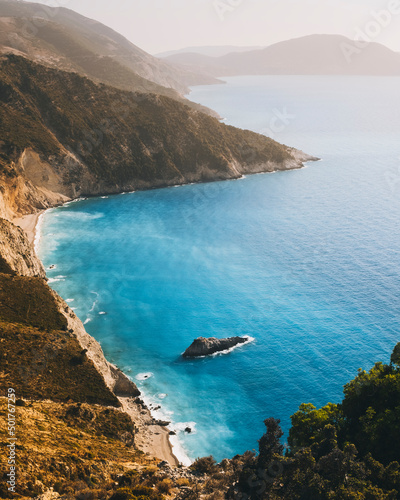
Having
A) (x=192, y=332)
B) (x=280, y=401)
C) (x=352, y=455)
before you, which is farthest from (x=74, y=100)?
(x=352, y=455)

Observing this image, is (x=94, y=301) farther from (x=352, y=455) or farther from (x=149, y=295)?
(x=352, y=455)

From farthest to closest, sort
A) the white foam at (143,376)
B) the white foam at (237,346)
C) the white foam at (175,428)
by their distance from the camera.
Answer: the white foam at (237,346) → the white foam at (143,376) → the white foam at (175,428)

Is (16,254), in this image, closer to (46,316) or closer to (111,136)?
(46,316)

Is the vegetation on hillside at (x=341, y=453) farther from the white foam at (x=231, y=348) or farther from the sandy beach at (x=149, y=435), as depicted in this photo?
the white foam at (x=231, y=348)

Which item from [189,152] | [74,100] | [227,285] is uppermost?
[74,100]

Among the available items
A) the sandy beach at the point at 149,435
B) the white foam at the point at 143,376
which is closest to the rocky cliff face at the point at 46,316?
the sandy beach at the point at 149,435

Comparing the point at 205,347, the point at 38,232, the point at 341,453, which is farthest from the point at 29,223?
the point at 341,453
